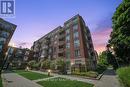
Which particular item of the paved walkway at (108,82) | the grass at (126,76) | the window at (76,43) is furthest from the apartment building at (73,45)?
the grass at (126,76)

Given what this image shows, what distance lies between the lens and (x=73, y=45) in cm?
4762

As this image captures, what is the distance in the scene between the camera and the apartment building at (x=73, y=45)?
4409 cm

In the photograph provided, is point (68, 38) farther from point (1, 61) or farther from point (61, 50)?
point (1, 61)

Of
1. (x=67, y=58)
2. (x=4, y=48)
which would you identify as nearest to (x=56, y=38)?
(x=67, y=58)

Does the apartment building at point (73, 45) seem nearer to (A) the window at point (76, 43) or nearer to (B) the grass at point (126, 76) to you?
(A) the window at point (76, 43)

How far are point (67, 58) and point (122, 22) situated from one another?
34.0 metres

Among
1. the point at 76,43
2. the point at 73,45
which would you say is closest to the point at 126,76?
the point at 76,43

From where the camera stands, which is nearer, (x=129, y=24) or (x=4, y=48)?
(x=4, y=48)

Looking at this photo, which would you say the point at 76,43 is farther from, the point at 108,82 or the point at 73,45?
the point at 108,82

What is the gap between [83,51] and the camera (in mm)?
43281

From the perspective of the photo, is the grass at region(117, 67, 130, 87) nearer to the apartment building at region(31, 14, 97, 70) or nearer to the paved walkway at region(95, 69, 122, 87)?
the paved walkway at region(95, 69, 122, 87)

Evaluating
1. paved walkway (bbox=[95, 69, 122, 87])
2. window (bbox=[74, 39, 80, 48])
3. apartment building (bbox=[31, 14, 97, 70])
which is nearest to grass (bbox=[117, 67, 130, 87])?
paved walkway (bbox=[95, 69, 122, 87])

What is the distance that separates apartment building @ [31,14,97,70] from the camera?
4409 cm

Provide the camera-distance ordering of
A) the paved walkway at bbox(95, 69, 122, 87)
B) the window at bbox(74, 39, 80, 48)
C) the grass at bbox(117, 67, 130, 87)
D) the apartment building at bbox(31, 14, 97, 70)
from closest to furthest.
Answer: the grass at bbox(117, 67, 130, 87) → the paved walkway at bbox(95, 69, 122, 87) → the apartment building at bbox(31, 14, 97, 70) → the window at bbox(74, 39, 80, 48)
